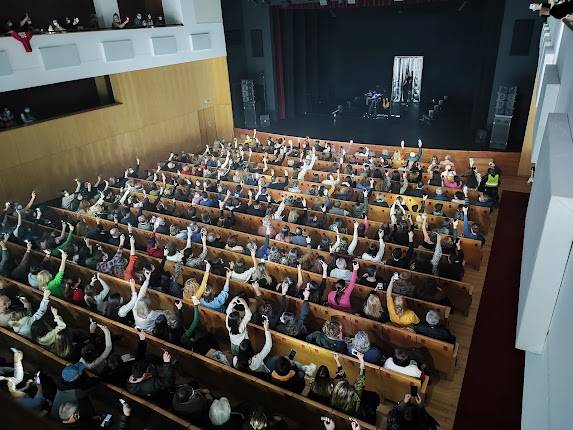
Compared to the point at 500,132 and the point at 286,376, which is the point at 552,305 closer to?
the point at 286,376

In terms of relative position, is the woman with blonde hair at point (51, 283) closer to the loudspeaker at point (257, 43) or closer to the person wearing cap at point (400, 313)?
the person wearing cap at point (400, 313)

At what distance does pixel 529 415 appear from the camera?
379cm

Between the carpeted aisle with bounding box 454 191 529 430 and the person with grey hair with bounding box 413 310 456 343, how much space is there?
0.65 m

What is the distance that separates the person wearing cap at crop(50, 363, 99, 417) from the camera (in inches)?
171

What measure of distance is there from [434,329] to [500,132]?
924cm

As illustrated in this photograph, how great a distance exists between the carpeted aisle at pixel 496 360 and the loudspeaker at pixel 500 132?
18.8ft

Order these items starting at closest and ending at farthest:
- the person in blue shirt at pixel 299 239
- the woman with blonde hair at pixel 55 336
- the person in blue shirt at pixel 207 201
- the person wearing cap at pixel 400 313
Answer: the woman with blonde hair at pixel 55 336 → the person wearing cap at pixel 400 313 → the person in blue shirt at pixel 299 239 → the person in blue shirt at pixel 207 201

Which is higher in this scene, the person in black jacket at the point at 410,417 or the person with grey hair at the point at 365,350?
the person in black jacket at the point at 410,417

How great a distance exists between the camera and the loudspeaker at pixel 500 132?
12352mm

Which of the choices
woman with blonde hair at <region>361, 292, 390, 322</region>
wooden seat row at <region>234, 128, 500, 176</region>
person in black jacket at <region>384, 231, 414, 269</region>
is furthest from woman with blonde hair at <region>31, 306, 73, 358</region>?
wooden seat row at <region>234, 128, 500, 176</region>

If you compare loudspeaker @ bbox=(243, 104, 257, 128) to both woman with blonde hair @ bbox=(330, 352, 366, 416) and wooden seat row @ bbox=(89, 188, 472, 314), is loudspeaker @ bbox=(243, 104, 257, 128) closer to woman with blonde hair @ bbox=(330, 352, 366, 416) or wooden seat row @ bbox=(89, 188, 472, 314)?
wooden seat row @ bbox=(89, 188, 472, 314)

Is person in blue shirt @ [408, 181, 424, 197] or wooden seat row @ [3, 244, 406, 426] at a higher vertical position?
person in blue shirt @ [408, 181, 424, 197]

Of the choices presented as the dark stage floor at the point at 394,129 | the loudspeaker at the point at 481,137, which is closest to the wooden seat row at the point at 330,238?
the dark stage floor at the point at 394,129

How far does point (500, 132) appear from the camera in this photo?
1252 centimetres
